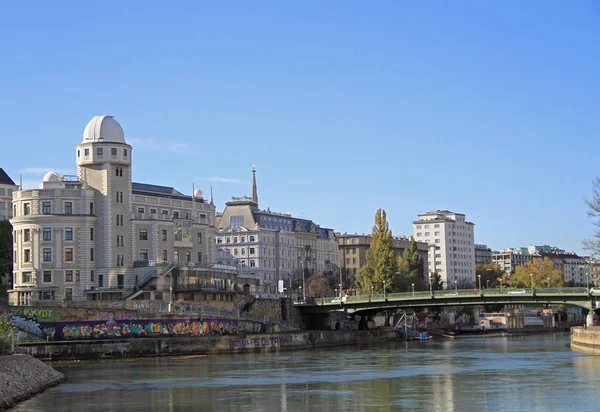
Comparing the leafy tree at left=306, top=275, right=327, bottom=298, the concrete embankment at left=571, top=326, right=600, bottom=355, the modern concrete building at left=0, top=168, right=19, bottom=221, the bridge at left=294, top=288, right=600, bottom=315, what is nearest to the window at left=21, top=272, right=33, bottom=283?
the bridge at left=294, top=288, right=600, bottom=315

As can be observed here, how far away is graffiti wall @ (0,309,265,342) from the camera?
90.6m

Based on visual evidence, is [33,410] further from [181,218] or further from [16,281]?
[181,218]

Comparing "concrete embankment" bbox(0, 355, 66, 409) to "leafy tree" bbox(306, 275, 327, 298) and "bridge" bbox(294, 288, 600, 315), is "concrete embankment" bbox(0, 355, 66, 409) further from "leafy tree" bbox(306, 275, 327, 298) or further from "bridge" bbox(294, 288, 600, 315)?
"leafy tree" bbox(306, 275, 327, 298)

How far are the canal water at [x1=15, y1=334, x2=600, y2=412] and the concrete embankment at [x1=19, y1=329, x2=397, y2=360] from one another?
322 cm

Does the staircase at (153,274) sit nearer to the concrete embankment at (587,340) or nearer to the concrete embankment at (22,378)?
the concrete embankment at (22,378)

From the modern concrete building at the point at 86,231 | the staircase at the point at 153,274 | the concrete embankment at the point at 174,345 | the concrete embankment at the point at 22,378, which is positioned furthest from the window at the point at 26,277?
the concrete embankment at the point at 22,378

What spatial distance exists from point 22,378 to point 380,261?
8835cm

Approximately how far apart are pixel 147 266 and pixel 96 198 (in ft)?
30.9

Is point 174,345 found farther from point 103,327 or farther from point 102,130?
point 102,130

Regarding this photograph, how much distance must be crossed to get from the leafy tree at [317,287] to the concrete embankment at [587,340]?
242 feet

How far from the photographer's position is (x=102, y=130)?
110500 millimetres

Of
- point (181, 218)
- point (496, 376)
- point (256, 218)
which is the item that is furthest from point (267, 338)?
point (256, 218)

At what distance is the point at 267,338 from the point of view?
337ft

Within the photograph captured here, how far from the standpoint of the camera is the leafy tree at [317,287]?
560 feet
